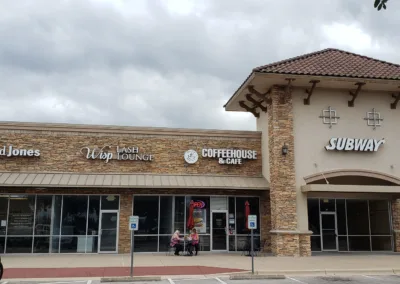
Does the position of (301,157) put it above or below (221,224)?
above

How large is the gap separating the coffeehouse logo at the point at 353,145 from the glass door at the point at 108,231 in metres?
10.7

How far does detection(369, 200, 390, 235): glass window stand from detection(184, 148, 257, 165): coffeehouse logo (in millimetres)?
6697

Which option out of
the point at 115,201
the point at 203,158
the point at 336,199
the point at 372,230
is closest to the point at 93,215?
the point at 115,201

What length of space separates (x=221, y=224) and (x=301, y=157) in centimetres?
512

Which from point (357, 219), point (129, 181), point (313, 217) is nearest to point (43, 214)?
point (129, 181)

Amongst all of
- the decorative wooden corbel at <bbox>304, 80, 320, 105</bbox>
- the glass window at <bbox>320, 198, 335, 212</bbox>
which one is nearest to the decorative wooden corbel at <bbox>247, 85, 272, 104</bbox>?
the decorative wooden corbel at <bbox>304, 80, 320, 105</bbox>

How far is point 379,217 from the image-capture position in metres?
23.3

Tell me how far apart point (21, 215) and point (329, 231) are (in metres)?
15.1

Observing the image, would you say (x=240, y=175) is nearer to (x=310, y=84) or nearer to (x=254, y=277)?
(x=310, y=84)

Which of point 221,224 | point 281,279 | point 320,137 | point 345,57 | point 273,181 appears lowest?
point 281,279

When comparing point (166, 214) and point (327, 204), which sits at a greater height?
point (327, 204)

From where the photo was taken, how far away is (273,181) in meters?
21.4

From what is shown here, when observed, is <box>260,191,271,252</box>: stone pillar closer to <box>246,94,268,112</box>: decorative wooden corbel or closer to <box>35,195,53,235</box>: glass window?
<box>246,94,268,112</box>: decorative wooden corbel

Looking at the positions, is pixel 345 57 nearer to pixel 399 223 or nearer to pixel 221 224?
pixel 399 223
